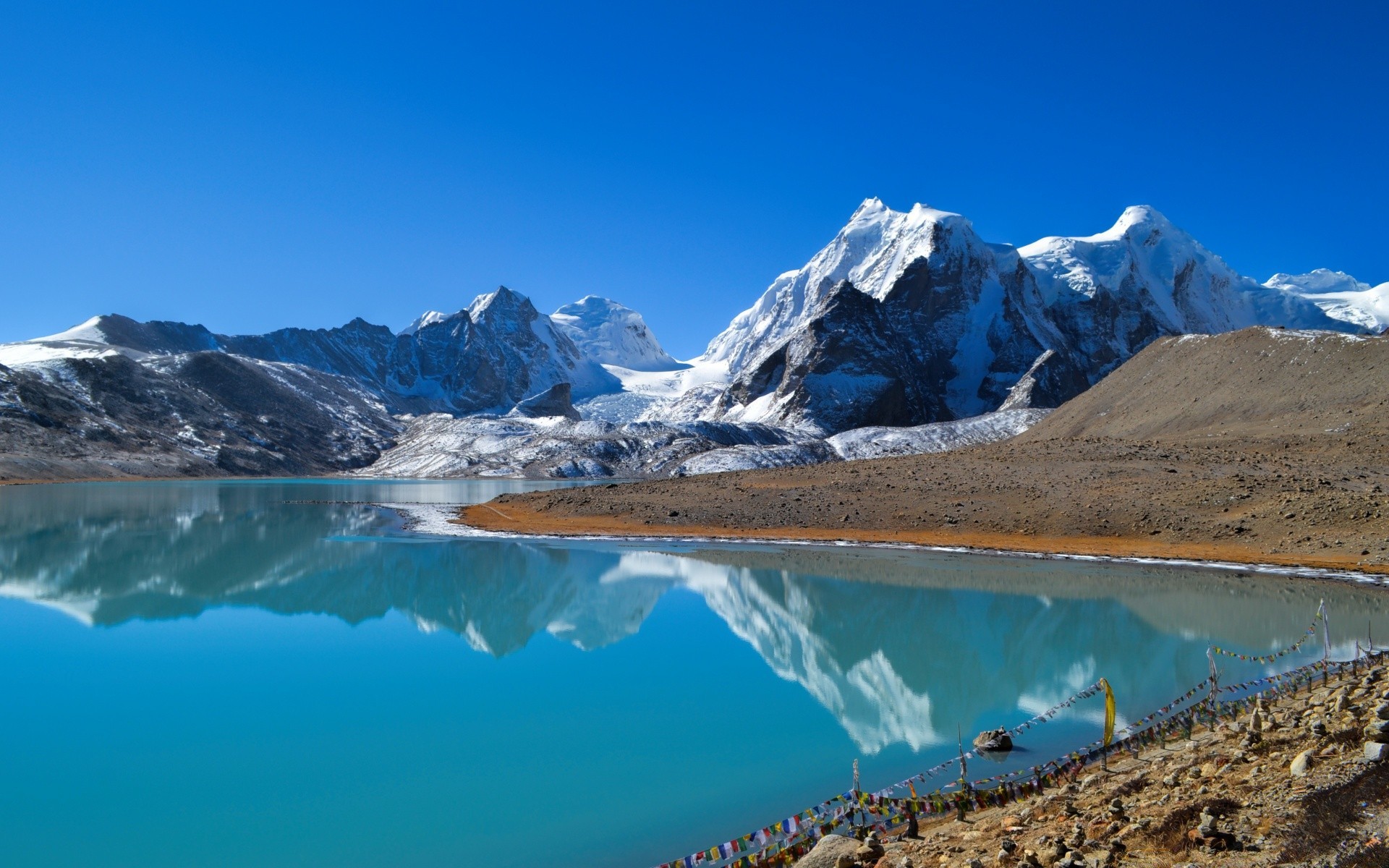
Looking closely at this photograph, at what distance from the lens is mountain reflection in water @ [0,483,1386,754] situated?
16.1 meters

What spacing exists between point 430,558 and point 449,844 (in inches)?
1091

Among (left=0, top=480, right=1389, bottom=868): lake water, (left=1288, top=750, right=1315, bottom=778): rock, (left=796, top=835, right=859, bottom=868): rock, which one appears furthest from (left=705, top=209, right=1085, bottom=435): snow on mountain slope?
(left=796, top=835, right=859, bottom=868): rock

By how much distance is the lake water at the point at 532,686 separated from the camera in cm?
978

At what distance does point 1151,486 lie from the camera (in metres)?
39.6

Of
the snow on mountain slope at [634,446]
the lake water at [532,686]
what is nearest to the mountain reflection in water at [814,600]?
the lake water at [532,686]

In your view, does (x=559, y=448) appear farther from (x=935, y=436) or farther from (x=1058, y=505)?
(x=1058, y=505)

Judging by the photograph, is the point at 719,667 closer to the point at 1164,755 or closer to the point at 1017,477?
the point at 1164,755

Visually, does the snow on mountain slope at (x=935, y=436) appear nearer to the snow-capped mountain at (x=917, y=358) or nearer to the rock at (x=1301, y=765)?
the snow-capped mountain at (x=917, y=358)

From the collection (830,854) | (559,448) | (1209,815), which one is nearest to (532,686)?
(830,854)

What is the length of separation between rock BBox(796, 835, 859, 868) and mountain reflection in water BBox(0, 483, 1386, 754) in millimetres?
4267

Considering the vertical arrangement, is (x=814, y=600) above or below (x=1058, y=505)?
below

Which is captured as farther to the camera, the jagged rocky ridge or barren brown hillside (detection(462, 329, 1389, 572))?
the jagged rocky ridge

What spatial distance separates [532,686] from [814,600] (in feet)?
37.7

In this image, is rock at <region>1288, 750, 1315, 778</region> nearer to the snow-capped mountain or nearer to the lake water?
the lake water
